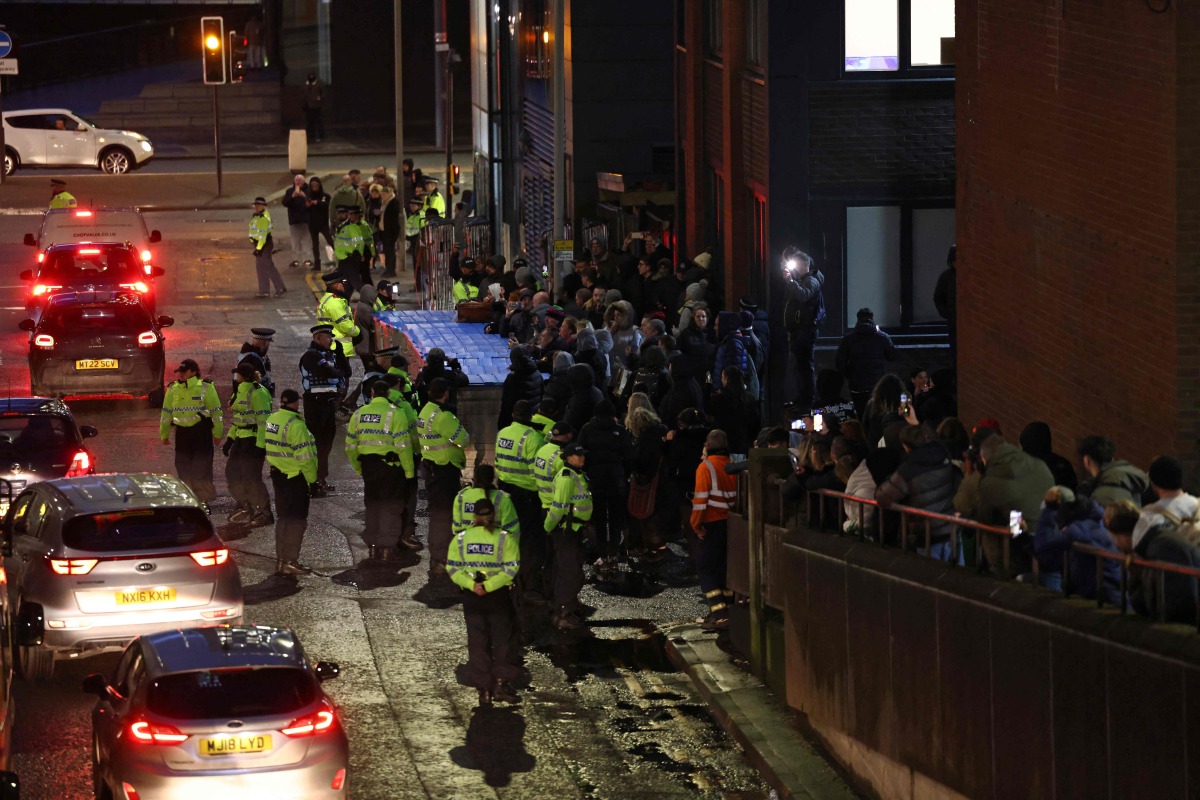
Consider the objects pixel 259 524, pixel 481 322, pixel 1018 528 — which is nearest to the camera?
pixel 1018 528

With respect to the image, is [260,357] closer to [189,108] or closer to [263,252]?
[263,252]

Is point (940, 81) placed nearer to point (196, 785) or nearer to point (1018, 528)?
point (1018, 528)

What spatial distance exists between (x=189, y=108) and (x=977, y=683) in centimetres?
5033

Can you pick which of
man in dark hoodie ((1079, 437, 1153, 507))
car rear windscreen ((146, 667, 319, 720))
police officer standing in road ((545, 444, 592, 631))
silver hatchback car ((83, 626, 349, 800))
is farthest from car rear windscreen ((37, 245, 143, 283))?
man in dark hoodie ((1079, 437, 1153, 507))

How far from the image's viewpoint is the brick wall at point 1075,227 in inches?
Answer: 555

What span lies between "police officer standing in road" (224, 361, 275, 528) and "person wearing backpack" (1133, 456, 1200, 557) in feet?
35.7

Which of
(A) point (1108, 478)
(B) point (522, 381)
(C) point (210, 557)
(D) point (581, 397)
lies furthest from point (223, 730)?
(B) point (522, 381)

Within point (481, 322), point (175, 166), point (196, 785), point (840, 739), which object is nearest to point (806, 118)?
point (481, 322)

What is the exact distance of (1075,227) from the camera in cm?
1602

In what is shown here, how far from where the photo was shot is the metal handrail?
39.7ft

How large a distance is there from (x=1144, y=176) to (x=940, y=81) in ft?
34.8

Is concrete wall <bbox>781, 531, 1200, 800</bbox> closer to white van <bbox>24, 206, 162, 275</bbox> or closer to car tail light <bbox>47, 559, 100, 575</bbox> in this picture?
car tail light <bbox>47, 559, 100, 575</bbox>

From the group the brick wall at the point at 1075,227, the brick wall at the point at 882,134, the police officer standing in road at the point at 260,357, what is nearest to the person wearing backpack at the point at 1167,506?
the brick wall at the point at 1075,227

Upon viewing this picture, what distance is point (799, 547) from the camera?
15000mm
